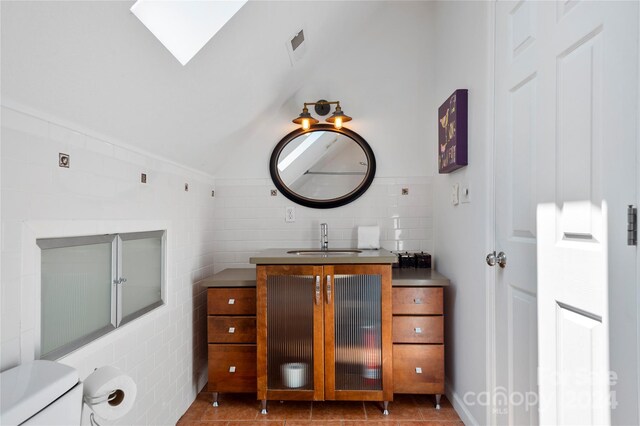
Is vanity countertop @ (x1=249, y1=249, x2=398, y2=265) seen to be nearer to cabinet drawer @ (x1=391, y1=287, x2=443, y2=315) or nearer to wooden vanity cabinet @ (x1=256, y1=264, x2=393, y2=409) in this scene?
wooden vanity cabinet @ (x1=256, y1=264, x2=393, y2=409)

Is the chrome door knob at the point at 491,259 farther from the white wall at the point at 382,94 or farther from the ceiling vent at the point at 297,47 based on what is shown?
the ceiling vent at the point at 297,47

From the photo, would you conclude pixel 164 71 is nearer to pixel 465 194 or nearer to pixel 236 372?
pixel 465 194

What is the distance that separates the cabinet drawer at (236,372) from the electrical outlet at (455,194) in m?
1.50

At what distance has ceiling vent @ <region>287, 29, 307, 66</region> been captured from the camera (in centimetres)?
223

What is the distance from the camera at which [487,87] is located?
1.81 metres

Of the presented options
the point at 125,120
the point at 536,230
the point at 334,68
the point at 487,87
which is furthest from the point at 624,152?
the point at 334,68

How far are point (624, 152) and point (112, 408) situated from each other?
1521mm

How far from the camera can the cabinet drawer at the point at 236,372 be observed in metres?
2.30

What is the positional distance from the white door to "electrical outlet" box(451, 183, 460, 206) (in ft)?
1.70

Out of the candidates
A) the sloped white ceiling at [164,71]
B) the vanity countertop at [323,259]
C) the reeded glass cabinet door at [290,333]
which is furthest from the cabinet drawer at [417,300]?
the sloped white ceiling at [164,71]

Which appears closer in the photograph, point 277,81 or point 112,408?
point 112,408

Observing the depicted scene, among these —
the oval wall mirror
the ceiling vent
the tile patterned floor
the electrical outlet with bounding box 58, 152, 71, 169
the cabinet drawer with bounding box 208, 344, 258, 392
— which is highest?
the ceiling vent

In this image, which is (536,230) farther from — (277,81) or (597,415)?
(277,81)

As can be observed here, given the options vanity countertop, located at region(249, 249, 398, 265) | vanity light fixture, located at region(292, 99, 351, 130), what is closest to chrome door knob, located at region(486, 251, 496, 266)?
vanity countertop, located at region(249, 249, 398, 265)
